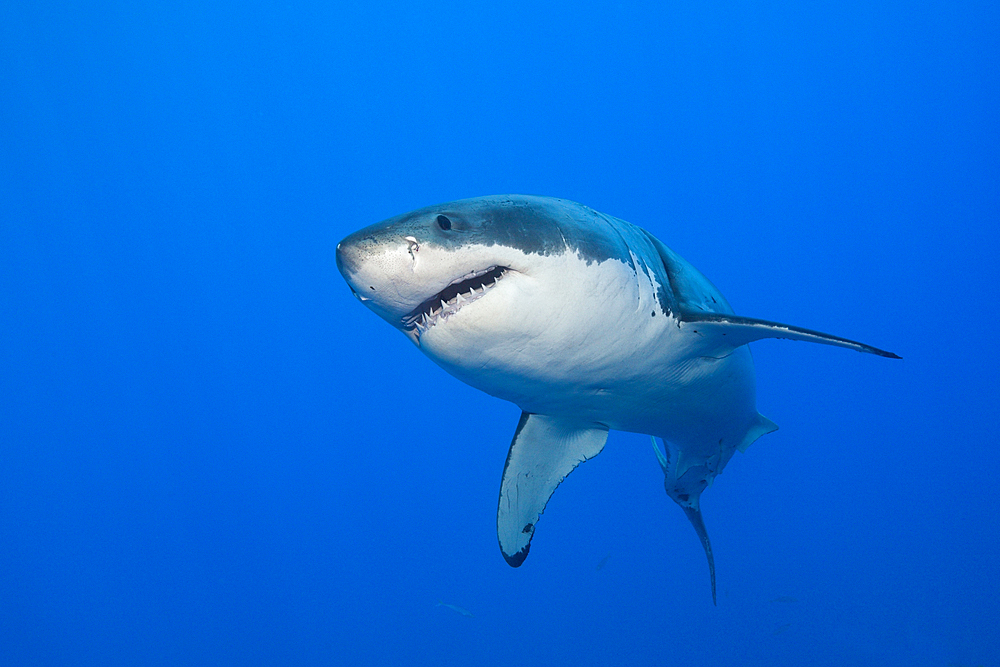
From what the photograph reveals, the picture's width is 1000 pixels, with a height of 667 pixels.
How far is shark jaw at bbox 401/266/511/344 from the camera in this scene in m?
1.82

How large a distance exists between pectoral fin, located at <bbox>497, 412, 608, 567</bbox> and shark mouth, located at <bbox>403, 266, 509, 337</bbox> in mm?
1652

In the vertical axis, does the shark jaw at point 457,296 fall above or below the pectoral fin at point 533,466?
above

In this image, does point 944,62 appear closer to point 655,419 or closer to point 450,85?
point 450,85

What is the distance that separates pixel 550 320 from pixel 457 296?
1.24 ft

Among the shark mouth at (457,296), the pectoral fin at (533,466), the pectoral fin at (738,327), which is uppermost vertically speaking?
the pectoral fin at (738,327)

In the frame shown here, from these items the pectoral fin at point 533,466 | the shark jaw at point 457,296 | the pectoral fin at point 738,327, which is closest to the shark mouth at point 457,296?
the shark jaw at point 457,296

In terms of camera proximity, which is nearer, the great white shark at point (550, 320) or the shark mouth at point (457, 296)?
the great white shark at point (550, 320)

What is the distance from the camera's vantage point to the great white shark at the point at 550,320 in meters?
1.71

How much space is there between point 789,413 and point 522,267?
3468 centimetres

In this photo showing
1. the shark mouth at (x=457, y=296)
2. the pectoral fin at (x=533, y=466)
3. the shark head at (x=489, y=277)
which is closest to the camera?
the shark head at (x=489, y=277)

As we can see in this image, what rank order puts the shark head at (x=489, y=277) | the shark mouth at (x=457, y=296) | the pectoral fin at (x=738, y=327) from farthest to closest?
the pectoral fin at (x=738, y=327), the shark mouth at (x=457, y=296), the shark head at (x=489, y=277)

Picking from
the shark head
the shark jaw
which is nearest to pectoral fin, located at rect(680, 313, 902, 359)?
the shark head

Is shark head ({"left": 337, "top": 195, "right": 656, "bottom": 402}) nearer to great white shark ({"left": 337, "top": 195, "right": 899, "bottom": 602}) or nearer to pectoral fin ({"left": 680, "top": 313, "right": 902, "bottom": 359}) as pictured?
great white shark ({"left": 337, "top": 195, "right": 899, "bottom": 602})

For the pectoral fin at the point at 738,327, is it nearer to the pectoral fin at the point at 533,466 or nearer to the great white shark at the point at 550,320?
the great white shark at the point at 550,320
